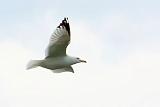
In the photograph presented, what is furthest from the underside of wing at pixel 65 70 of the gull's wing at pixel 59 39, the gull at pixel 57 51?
the gull's wing at pixel 59 39

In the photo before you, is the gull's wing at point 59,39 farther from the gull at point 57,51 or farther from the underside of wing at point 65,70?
the underside of wing at point 65,70

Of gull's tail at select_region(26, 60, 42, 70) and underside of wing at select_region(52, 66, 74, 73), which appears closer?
gull's tail at select_region(26, 60, 42, 70)

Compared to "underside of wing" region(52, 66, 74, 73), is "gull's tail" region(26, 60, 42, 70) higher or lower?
higher

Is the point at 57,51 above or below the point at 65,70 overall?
above

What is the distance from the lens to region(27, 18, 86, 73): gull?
24000 mm

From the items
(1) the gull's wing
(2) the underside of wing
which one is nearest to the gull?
(1) the gull's wing

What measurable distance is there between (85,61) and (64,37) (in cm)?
143

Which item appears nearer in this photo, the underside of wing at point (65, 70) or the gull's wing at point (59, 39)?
the gull's wing at point (59, 39)

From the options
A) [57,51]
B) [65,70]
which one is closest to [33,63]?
[57,51]

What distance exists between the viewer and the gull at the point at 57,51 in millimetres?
24000

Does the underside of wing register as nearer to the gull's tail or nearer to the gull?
the gull

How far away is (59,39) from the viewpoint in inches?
947

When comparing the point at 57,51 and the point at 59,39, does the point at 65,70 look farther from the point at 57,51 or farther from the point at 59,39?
the point at 59,39

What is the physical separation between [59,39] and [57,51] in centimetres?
49
